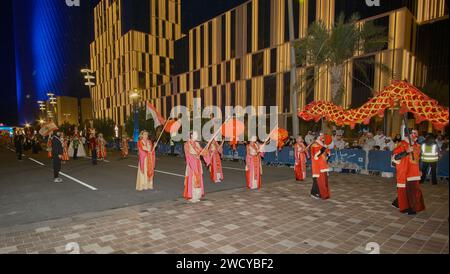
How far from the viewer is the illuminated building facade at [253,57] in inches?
796

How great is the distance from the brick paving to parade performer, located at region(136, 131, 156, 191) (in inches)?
75.4

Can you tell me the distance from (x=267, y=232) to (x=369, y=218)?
2400 mm

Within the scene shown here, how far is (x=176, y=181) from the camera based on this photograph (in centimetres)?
999

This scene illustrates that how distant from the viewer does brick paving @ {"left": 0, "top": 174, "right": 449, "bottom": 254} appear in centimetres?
423

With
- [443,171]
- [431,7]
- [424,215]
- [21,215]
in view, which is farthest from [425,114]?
[431,7]

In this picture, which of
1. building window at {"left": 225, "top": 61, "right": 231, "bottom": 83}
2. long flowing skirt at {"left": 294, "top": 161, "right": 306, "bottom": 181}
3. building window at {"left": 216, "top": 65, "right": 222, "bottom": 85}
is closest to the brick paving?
long flowing skirt at {"left": 294, "top": 161, "right": 306, "bottom": 181}

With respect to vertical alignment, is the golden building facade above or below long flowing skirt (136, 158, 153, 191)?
above

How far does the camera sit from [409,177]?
5953mm

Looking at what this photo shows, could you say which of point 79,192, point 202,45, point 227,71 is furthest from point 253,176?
point 202,45

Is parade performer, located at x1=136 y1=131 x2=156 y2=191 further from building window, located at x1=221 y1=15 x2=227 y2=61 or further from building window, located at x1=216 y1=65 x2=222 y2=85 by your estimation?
building window, located at x1=221 y1=15 x2=227 y2=61

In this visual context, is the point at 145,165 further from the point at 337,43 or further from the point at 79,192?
the point at 337,43

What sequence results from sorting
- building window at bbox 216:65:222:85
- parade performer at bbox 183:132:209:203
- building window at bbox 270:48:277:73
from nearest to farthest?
parade performer at bbox 183:132:209:203, building window at bbox 270:48:277:73, building window at bbox 216:65:222:85

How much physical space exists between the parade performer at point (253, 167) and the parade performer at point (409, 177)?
156 inches

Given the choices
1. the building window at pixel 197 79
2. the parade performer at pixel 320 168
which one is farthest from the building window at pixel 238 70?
the parade performer at pixel 320 168
